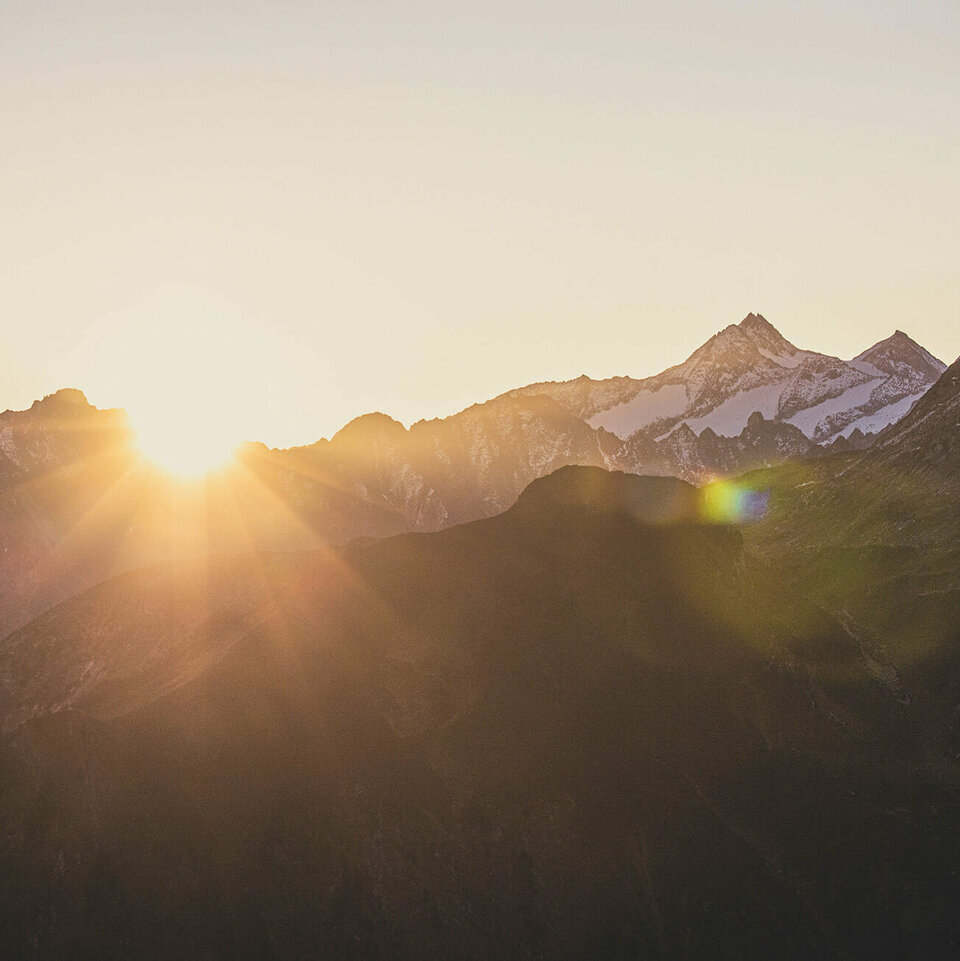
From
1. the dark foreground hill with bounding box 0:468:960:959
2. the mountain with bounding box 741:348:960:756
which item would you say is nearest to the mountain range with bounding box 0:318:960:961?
the dark foreground hill with bounding box 0:468:960:959

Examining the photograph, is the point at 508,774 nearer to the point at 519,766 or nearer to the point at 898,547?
the point at 519,766

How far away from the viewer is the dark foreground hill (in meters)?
65.6

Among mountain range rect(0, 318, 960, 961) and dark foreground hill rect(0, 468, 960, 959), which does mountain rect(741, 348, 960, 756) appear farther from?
dark foreground hill rect(0, 468, 960, 959)

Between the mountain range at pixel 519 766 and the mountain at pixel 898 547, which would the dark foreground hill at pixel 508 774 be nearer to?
the mountain range at pixel 519 766

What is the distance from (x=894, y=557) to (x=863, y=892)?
195 ft

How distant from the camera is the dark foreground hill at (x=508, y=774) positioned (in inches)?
2581

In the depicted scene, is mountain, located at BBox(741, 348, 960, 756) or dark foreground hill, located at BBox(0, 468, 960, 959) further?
mountain, located at BBox(741, 348, 960, 756)

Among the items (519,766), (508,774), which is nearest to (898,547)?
(519,766)

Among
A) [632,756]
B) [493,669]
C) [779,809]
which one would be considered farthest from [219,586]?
[779,809]

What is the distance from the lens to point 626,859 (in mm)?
69500

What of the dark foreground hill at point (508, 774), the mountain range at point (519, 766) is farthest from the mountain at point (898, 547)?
the dark foreground hill at point (508, 774)

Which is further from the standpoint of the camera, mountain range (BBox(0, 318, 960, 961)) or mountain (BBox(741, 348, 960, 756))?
mountain (BBox(741, 348, 960, 756))

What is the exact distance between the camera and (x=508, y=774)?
74.3 metres

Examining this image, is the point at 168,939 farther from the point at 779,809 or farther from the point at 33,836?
the point at 779,809
